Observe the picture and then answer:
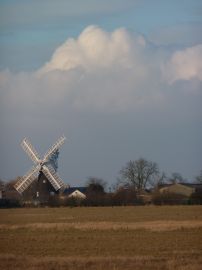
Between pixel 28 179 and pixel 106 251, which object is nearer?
pixel 106 251

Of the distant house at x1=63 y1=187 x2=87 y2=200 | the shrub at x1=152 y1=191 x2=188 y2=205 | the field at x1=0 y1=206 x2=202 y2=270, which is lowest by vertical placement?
the field at x1=0 y1=206 x2=202 y2=270

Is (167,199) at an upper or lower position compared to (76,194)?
lower

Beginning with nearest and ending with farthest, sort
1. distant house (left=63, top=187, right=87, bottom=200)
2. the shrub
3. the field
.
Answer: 1. the field
2. the shrub
3. distant house (left=63, top=187, right=87, bottom=200)

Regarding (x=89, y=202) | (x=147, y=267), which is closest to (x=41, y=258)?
(x=147, y=267)

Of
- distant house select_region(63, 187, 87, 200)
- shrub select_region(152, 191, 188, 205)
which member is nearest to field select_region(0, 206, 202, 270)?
shrub select_region(152, 191, 188, 205)

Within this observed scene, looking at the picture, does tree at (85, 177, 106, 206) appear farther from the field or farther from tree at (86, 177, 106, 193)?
the field

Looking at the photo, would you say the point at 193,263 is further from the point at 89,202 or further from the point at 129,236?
the point at 89,202

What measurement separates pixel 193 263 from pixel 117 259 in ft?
8.08

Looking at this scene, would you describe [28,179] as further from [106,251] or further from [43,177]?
[106,251]

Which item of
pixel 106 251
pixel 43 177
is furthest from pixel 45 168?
pixel 106 251

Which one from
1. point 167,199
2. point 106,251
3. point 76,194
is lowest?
point 106,251

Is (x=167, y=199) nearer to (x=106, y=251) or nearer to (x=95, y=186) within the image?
(x=95, y=186)

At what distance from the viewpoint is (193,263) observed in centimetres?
2009

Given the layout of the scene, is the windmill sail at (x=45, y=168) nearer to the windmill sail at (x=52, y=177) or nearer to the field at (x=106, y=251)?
the windmill sail at (x=52, y=177)
